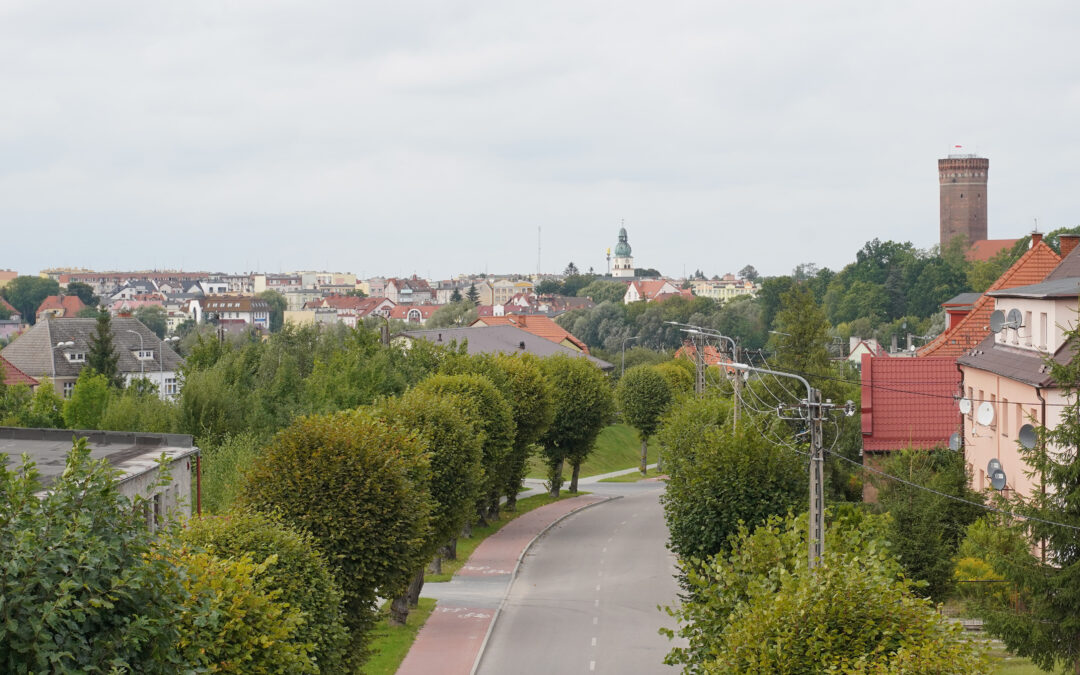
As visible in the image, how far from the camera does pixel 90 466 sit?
10602 millimetres

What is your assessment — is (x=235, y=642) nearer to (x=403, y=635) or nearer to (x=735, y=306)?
(x=403, y=635)

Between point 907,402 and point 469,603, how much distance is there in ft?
65.5

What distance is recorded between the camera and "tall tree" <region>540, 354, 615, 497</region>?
6025 cm

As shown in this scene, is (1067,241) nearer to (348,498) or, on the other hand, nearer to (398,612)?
(398,612)

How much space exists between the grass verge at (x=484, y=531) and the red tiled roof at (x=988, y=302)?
69.5 ft

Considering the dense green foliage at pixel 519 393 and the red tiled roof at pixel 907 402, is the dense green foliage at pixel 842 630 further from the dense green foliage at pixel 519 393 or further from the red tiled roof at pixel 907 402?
Answer: the dense green foliage at pixel 519 393

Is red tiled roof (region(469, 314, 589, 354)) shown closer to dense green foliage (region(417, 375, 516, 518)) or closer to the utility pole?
dense green foliage (region(417, 375, 516, 518))

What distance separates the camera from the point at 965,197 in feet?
632

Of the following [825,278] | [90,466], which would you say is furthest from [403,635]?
[825,278]

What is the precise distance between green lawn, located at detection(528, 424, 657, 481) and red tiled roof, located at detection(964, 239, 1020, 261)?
352ft

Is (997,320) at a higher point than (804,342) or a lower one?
higher

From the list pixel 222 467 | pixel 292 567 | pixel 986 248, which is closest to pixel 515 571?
pixel 222 467

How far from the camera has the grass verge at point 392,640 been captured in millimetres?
30320

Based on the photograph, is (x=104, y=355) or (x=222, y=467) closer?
(x=222, y=467)
